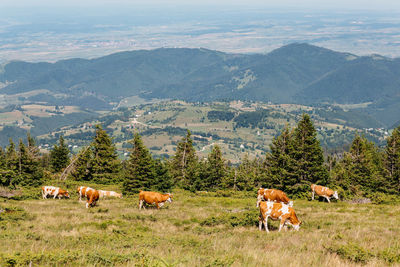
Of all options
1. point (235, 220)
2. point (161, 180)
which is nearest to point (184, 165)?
point (161, 180)

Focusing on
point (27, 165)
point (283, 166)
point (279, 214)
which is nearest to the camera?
point (279, 214)

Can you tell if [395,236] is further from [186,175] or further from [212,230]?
[186,175]

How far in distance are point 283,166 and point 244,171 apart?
14.3 m

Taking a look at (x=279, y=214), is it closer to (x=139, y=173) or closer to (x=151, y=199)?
(x=151, y=199)

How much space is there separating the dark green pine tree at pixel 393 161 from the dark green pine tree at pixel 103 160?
2212 inches

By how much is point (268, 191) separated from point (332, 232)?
1541 cm

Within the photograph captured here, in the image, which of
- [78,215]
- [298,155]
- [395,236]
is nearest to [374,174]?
[298,155]

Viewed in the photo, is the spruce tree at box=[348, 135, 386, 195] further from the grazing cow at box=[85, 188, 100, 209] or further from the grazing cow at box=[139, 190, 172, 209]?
the grazing cow at box=[85, 188, 100, 209]

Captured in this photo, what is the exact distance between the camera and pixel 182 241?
16.8m

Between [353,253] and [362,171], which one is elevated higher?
[353,253]

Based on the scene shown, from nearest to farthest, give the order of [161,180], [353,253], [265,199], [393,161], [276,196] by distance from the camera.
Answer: [353,253] < [276,196] < [265,199] < [161,180] < [393,161]

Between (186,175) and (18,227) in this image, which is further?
(186,175)

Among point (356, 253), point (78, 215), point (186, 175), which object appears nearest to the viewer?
point (356, 253)

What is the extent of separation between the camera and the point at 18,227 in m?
20.9
